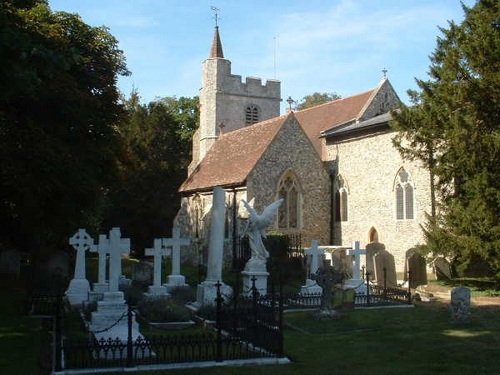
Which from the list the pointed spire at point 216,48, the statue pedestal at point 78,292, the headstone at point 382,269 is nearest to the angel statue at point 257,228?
the statue pedestal at point 78,292

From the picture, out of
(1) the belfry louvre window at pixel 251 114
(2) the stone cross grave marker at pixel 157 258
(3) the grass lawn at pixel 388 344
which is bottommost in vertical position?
(3) the grass lawn at pixel 388 344

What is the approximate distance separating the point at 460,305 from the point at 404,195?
1359 cm

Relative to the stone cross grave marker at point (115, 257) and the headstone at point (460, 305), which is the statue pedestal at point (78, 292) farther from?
the headstone at point (460, 305)

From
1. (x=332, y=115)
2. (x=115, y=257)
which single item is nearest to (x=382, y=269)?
(x=115, y=257)

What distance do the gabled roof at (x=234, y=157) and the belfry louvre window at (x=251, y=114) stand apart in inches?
314

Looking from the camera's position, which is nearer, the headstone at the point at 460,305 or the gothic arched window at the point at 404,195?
the headstone at the point at 460,305

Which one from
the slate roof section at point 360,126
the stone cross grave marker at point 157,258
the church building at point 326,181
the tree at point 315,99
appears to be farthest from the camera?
the tree at point 315,99

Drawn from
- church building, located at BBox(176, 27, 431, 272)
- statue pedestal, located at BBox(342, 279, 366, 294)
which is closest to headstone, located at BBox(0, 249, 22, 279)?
church building, located at BBox(176, 27, 431, 272)

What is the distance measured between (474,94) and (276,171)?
10460mm

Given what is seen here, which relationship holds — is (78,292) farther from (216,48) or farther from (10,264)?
(216,48)

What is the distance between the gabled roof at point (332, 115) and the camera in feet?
109

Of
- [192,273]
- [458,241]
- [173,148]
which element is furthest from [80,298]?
[173,148]

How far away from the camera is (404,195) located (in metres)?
26.2

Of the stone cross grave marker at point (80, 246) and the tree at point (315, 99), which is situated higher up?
the tree at point (315, 99)
